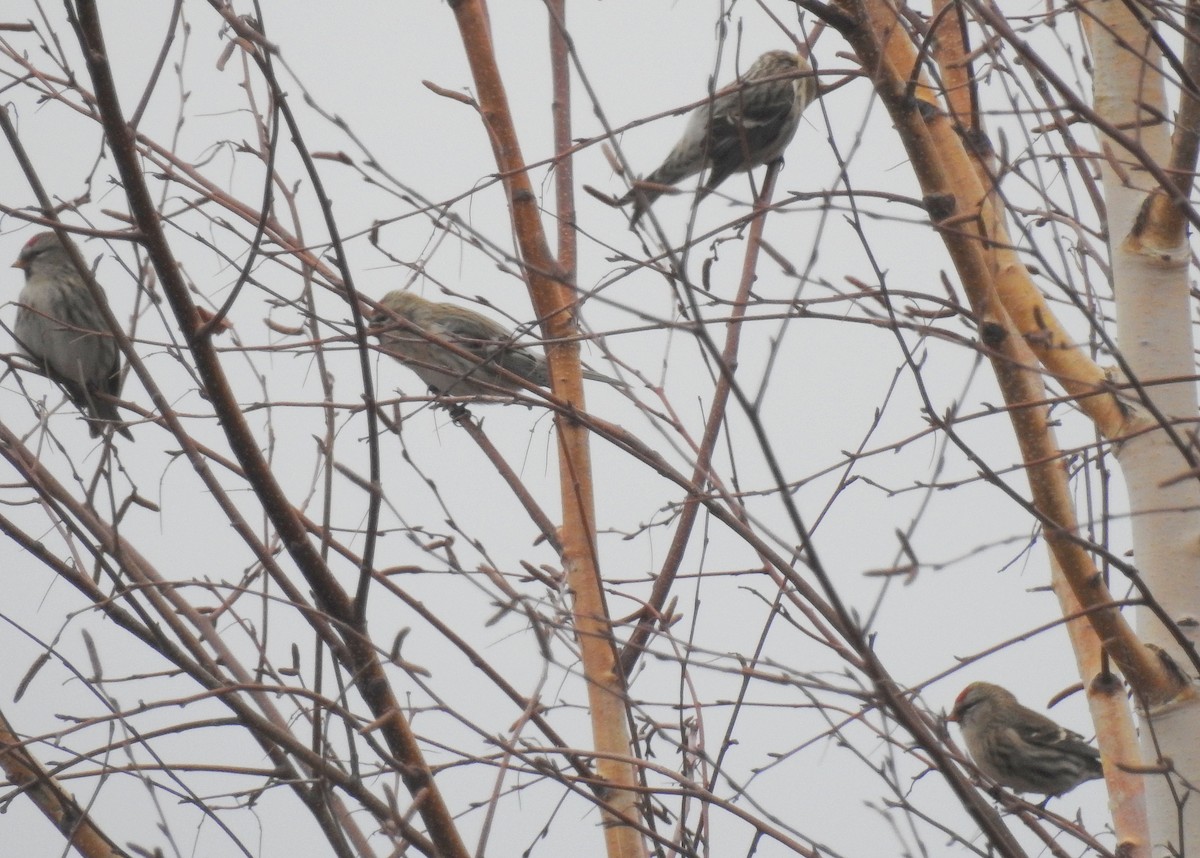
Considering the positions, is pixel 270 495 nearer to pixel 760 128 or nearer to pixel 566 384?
pixel 566 384

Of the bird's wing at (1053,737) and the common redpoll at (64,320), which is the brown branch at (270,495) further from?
the bird's wing at (1053,737)

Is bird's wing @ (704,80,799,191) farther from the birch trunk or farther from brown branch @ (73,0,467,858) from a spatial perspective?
brown branch @ (73,0,467,858)

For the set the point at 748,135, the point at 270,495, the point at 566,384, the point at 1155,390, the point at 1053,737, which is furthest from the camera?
the point at 748,135

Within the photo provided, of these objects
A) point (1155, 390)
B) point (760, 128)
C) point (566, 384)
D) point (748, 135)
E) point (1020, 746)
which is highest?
point (760, 128)

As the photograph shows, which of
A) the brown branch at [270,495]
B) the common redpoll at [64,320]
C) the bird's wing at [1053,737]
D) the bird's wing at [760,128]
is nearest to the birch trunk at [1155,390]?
the brown branch at [270,495]

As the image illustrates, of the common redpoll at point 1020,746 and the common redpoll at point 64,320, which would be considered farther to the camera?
the common redpoll at point 64,320

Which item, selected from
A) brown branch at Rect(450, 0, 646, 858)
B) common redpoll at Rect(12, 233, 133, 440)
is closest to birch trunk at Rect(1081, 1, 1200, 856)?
brown branch at Rect(450, 0, 646, 858)

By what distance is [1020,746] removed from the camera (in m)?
5.84

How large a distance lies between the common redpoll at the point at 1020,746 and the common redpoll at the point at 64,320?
433 centimetres

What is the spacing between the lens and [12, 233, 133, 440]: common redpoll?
5832 mm

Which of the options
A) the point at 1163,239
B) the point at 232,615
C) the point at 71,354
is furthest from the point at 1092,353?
the point at 71,354

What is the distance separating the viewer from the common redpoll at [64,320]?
19.1 feet

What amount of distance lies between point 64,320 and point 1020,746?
16.1 ft

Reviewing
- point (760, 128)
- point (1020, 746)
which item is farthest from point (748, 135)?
point (1020, 746)
